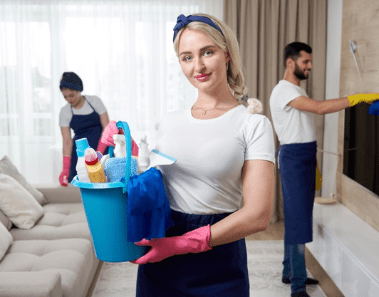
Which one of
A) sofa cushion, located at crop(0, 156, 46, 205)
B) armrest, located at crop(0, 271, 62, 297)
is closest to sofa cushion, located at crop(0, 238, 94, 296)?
armrest, located at crop(0, 271, 62, 297)

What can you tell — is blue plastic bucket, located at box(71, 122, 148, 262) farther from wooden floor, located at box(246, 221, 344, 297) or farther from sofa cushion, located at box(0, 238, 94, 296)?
wooden floor, located at box(246, 221, 344, 297)

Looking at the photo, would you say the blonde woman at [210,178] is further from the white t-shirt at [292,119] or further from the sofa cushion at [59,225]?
the sofa cushion at [59,225]

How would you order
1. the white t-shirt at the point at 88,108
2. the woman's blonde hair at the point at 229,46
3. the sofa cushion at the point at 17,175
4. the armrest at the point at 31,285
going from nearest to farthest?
the woman's blonde hair at the point at 229,46
the armrest at the point at 31,285
the sofa cushion at the point at 17,175
the white t-shirt at the point at 88,108

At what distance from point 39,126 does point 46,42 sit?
844 millimetres

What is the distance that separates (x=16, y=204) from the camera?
2.96 m

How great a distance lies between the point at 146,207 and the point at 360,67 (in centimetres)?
251

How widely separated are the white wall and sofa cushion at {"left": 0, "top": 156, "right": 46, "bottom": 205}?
2.46 metres

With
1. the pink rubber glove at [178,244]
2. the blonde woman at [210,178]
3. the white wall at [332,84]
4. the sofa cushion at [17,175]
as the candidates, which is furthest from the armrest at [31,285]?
the white wall at [332,84]

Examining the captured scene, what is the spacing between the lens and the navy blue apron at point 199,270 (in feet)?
3.66

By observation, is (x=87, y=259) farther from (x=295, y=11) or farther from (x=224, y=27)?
(x=295, y=11)

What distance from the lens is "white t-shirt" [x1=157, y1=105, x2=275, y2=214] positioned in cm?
106

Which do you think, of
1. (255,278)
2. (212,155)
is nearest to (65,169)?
(255,278)

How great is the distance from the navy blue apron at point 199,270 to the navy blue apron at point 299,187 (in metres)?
1.64

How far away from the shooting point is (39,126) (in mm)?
4422
